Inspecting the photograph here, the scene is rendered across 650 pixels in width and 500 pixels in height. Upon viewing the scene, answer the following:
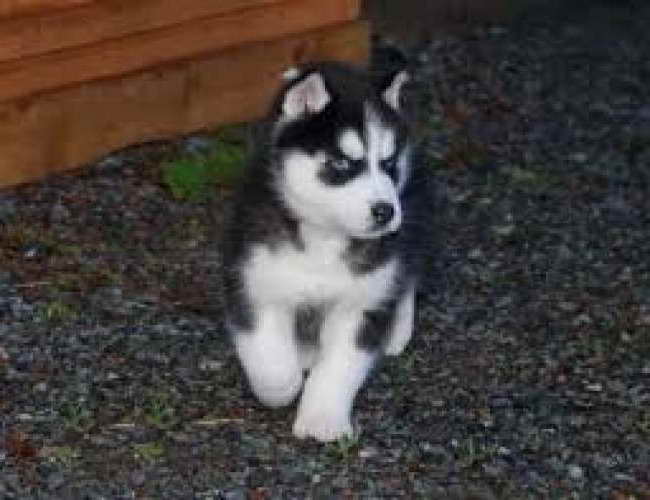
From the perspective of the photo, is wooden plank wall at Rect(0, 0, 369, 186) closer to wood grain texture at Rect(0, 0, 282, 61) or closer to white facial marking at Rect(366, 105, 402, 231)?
wood grain texture at Rect(0, 0, 282, 61)

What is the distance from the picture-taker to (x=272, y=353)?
20.1 ft

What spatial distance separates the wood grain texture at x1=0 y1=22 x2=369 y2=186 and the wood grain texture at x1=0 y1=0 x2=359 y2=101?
0.04 metres

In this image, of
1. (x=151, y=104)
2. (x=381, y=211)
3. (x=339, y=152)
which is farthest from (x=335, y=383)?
(x=151, y=104)

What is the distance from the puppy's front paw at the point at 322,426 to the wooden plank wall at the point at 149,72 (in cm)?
229

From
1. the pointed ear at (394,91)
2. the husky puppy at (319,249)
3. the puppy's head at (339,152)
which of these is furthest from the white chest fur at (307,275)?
the pointed ear at (394,91)

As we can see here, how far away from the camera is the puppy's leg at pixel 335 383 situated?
6074 mm

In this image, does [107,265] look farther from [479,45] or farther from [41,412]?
[479,45]

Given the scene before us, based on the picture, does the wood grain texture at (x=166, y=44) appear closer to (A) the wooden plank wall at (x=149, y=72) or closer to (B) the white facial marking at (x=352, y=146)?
(A) the wooden plank wall at (x=149, y=72)

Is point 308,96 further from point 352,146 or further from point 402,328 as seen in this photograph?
point 402,328

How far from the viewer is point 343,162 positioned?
227 inches

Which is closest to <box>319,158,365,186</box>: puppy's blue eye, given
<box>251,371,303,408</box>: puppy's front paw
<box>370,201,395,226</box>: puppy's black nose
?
<box>370,201,395,226</box>: puppy's black nose

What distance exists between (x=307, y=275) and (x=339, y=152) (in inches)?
19.0

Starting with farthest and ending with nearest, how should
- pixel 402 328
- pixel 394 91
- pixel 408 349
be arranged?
pixel 408 349
pixel 402 328
pixel 394 91

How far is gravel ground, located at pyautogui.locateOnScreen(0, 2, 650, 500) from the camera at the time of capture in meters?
5.92
